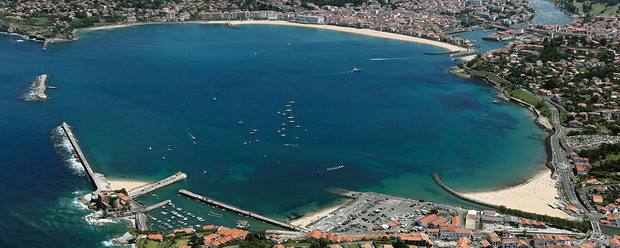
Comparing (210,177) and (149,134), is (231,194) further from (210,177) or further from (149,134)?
(149,134)

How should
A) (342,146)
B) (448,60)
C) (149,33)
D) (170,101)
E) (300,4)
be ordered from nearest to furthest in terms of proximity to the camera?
1. (342,146)
2. (170,101)
3. (448,60)
4. (149,33)
5. (300,4)

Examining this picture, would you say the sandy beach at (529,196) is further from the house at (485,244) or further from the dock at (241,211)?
the dock at (241,211)

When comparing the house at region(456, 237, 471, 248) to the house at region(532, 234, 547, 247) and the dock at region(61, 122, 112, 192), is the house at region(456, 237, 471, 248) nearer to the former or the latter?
the house at region(532, 234, 547, 247)

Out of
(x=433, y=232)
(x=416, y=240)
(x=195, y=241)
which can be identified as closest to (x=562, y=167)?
(x=433, y=232)

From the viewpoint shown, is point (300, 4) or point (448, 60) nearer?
point (448, 60)

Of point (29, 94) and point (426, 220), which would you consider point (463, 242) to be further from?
point (29, 94)

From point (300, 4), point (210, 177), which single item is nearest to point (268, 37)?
point (300, 4)
